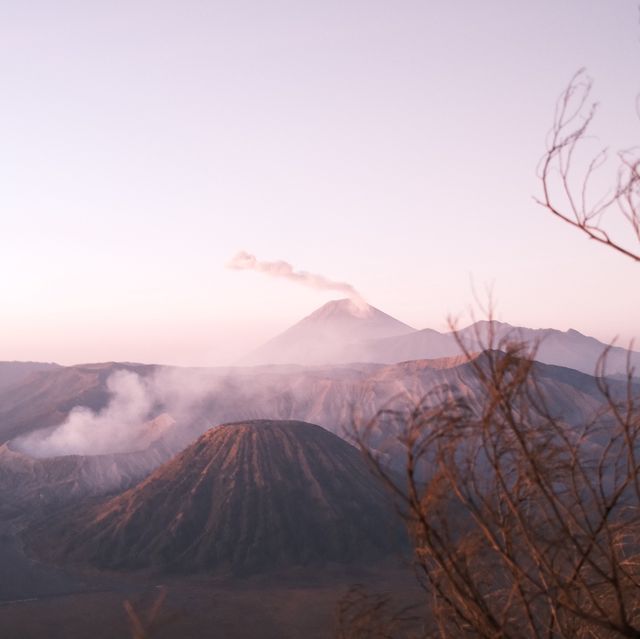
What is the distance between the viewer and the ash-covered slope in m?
52.6

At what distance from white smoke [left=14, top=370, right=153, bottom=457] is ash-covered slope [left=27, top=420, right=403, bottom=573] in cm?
2599

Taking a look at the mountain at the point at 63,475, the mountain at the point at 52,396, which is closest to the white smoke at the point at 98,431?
the mountain at the point at 52,396

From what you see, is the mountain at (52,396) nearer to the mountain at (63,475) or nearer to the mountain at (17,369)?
the mountain at (63,475)

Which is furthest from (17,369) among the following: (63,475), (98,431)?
(63,475)

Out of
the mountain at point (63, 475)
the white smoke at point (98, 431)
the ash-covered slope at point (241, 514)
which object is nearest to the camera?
the ash-covered slope at point (241, 514)

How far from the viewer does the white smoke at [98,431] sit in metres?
87.5

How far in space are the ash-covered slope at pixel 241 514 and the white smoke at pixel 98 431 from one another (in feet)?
85.3

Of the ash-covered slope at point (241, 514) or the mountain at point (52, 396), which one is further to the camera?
the mountain at point (52, 396)

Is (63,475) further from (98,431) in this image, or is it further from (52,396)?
(52,396)

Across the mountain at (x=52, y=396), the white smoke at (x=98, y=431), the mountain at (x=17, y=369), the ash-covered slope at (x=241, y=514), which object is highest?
the mountain at (x=17, y=369)

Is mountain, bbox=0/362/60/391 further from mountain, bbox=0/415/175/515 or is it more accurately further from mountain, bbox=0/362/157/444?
mountain, bbox=0/415/175/515

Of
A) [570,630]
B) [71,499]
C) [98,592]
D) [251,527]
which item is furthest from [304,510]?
[570,630]

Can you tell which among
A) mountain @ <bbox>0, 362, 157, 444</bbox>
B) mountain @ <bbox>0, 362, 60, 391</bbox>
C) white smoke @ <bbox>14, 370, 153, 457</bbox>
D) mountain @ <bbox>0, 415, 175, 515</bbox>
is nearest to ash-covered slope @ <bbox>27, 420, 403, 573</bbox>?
mountain @ <bbox>0, 415, 175, 515</bbox>

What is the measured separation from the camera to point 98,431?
92.6m
